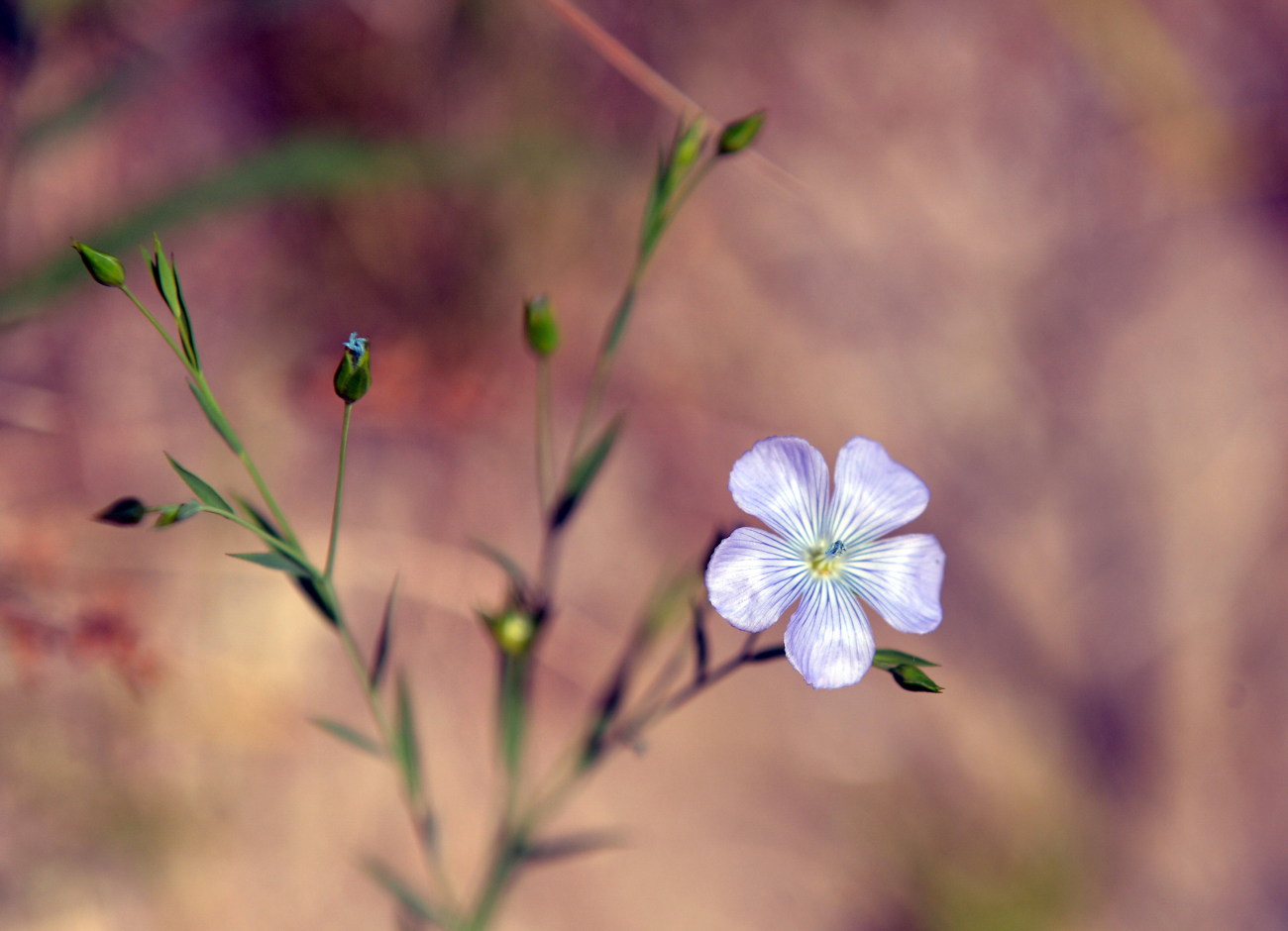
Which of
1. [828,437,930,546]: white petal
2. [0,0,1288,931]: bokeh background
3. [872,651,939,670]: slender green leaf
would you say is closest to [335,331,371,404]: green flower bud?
[828,437,930,546]: white petal

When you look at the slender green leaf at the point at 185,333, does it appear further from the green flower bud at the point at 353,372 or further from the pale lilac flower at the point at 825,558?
the pale lilac flower at the point at 825,558

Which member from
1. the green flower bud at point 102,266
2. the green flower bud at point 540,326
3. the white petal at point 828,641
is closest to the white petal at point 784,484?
the white petal at point 828,641

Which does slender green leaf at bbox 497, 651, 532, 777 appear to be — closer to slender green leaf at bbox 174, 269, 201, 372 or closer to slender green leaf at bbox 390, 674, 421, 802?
slender green leaf at bbox 390, 674, 421, 802

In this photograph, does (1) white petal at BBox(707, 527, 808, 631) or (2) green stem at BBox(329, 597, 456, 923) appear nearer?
(1) white petal at BBox(707, 527, 808, 631)

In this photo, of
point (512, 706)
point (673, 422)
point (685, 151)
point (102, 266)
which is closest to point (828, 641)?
point (512, 706)

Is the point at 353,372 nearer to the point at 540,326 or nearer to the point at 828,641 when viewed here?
the point at 540,326

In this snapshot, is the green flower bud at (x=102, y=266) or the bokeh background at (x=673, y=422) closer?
the green flower bud at (x=102, y=266)
